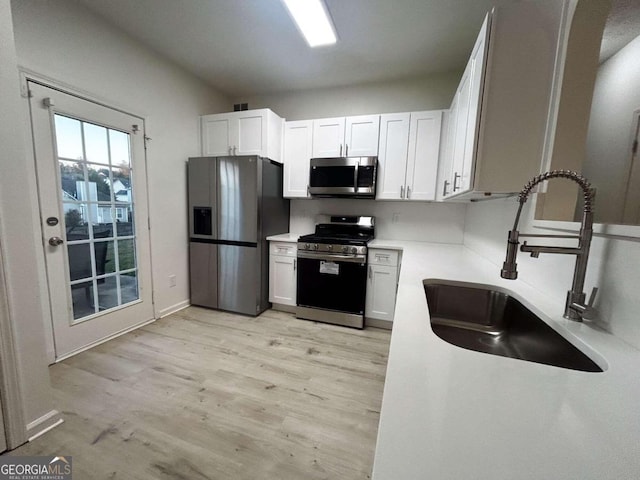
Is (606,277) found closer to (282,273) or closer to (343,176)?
(343,176)

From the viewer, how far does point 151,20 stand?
2.09 metres

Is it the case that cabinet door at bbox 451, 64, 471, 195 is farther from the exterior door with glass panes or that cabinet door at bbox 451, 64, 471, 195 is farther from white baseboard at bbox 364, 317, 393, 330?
the exterior door with glass panes

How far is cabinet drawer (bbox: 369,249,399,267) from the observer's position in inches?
102

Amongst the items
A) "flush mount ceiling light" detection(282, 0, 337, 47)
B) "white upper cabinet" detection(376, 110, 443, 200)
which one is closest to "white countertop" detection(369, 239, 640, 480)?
"white upper cabinet" detection(376, 110, 443, 200)

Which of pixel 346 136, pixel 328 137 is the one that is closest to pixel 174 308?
pixel 328 137

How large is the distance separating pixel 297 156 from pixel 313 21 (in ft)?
4.27

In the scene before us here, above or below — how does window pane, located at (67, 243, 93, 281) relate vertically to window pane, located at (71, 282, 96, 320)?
above

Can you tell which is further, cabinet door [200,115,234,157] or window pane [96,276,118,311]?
cabinet door [200,115,234,157]

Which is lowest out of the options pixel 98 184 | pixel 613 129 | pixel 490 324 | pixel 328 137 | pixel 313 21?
pixel 490 324

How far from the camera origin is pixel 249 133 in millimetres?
2961

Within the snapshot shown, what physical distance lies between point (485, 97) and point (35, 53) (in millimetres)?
2911

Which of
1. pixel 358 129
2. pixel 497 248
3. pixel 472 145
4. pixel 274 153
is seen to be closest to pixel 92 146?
pixel 274 153

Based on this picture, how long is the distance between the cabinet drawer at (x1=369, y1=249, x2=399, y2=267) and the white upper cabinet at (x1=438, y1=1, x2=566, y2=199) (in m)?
1.34

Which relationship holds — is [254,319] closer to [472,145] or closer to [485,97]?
[472,145]
